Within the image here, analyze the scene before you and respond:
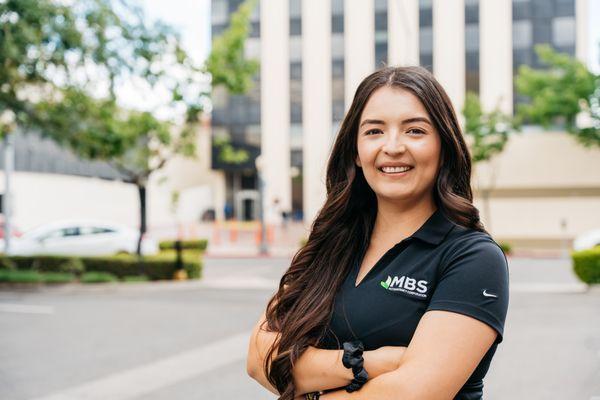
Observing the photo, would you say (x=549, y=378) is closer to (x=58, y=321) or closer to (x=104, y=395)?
(x=104, y=395)

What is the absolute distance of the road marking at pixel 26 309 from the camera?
11734mm

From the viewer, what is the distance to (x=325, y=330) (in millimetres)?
2031

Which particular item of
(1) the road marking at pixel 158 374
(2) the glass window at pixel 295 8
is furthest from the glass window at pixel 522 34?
(1) the road marking at pixel 158 374

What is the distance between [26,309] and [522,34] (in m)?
34.6

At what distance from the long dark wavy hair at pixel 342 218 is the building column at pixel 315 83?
128 feet

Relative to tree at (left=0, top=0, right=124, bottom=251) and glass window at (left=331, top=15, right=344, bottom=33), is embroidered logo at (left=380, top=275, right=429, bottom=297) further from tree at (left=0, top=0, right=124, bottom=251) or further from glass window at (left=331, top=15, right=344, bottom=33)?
glass window at (left=331, top=15, right=344, bottom=33)

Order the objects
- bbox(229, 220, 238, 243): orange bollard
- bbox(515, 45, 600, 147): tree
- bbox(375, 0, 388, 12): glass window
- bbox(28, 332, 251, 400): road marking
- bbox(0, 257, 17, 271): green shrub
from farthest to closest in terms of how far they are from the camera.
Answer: bbox(375, 0, 388, 12): glass window < bbox(229, 220, 238, 243): orange bollard < bbox(515, 45, 600, 147): tree < bbox(0, 257, 17, 271): green shrub < bbox(28, 332, 251, 400): road marking

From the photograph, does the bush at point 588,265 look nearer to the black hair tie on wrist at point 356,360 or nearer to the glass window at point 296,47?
the black hair tie on wrist at point 356,360

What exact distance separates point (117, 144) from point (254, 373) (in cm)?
1394

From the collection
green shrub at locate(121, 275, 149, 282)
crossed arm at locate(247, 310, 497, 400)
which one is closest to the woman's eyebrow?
crossed arm at locate(247, 310, 497, 400)

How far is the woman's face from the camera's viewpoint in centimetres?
197

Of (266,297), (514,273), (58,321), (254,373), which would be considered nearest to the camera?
(254,373)

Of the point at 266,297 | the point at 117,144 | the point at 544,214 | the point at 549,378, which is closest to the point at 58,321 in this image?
the point at 266,297

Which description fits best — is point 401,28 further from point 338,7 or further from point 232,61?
point 232,61
